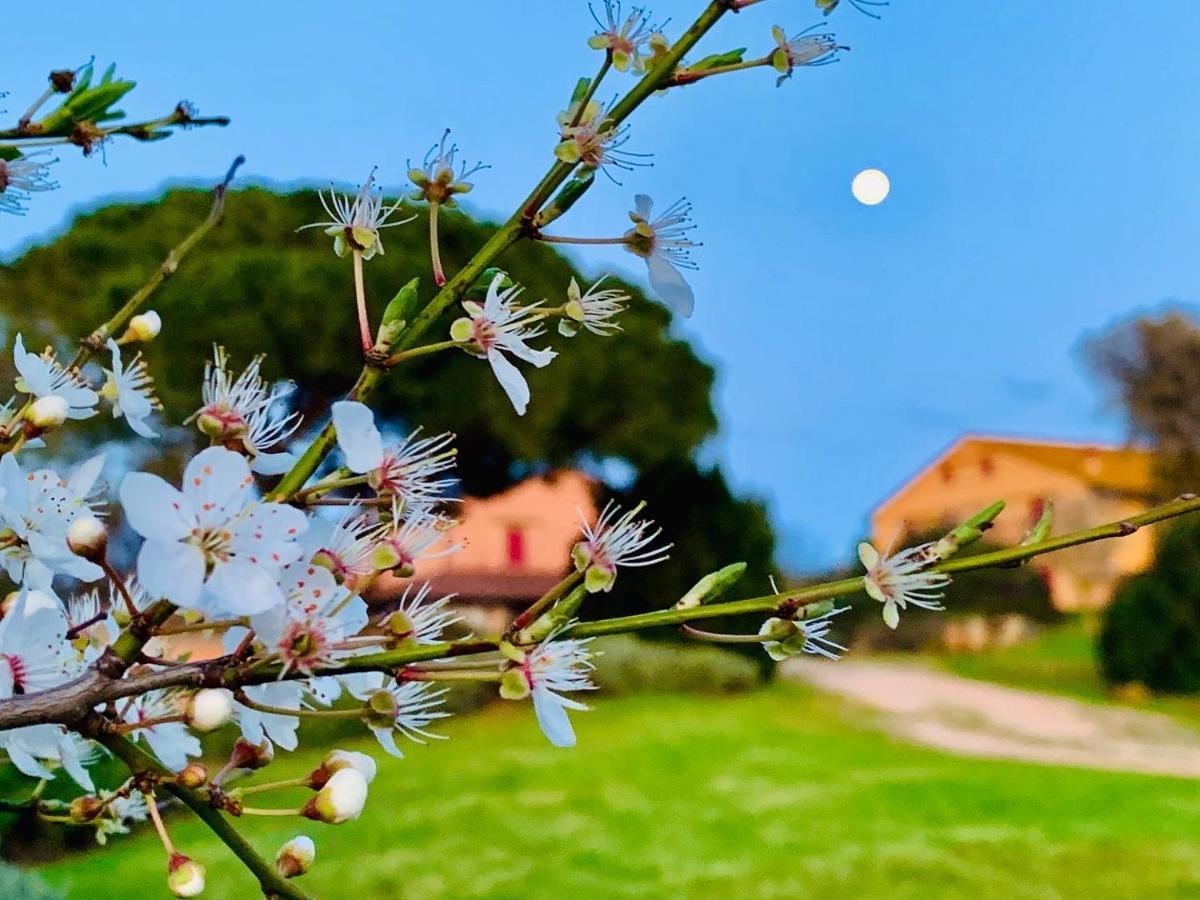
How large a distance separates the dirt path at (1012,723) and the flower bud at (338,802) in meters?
5.44

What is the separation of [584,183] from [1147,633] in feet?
22.3

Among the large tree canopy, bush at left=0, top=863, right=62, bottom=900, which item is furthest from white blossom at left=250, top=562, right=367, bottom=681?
the large tree canopy

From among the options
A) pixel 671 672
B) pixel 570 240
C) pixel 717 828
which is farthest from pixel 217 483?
pixel 671 672

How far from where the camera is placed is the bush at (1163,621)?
6215 millimetres

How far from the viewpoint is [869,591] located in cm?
34

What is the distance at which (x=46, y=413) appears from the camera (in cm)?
47

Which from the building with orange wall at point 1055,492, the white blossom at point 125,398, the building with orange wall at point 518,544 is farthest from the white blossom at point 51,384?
the building with orange wall at point 1055,492

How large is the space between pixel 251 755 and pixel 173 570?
0.13 meters

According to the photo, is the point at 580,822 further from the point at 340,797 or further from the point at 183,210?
the point at 183,210

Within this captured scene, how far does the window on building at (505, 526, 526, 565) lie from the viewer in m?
8.20

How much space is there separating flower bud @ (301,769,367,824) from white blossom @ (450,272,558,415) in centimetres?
13

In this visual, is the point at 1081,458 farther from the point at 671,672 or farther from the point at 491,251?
the point at 491,251

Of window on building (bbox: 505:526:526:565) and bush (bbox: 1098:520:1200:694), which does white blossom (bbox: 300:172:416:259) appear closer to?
bush (bbox: 1098:520:1200:694)

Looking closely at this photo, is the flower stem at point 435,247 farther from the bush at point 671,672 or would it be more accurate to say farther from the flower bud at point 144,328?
the bush at point 671,672
